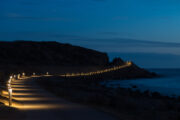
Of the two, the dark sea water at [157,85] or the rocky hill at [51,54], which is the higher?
the rocky hill at [51,54]

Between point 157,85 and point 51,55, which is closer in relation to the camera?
point 157,85

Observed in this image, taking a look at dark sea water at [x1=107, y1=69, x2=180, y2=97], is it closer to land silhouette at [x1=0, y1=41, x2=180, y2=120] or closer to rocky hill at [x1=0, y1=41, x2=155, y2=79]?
land silhouette at [x1=0, y1=41, x2=180, y2=120]

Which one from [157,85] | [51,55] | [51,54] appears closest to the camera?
[157,85]

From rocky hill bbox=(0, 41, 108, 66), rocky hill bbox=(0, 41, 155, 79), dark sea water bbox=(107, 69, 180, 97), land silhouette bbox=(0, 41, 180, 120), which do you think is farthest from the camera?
rocky hill bbox=(0, 41, 108, 66)

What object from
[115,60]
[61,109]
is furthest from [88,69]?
[61,109]

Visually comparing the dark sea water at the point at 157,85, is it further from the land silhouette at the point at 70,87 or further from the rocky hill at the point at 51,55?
the rocky hill at the point at 51,55

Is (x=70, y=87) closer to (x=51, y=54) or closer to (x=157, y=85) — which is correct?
(x=157, y=85)

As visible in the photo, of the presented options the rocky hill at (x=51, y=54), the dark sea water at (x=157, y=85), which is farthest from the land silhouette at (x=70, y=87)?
the dark sea water at (x=157, y=85)

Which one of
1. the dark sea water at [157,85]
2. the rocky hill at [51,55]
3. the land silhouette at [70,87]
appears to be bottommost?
the dark sea water at [157,85]

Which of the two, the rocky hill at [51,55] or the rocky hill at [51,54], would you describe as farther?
the rocky hill at [51,54]

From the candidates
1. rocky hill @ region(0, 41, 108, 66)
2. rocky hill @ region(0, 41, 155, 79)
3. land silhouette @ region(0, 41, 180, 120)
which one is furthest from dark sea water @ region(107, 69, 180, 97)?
rocky hill @ region(0, 41, 108, 66)

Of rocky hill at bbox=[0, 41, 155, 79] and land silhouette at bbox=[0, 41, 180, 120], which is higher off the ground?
rocky hill at bbox=[0, 41, 155, 79]

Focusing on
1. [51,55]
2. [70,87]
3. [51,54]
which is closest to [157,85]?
[70,87]

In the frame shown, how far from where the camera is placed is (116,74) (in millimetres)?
100938
